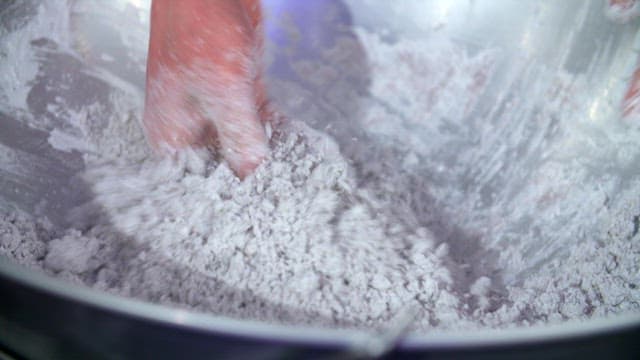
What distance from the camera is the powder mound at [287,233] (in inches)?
21.9

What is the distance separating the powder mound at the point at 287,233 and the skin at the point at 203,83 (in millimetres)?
29

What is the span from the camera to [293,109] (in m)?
0.85

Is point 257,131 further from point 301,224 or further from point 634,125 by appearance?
point 634,125

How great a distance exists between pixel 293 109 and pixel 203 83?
0.59ft

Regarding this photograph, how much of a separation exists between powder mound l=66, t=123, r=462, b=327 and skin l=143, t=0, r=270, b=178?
0.09 ft

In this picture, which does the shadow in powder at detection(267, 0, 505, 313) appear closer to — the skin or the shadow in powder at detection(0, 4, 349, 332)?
the skin

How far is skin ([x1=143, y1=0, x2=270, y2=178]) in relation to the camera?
686 millimetres

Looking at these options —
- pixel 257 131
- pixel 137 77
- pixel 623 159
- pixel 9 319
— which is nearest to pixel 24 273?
pixel 9 319

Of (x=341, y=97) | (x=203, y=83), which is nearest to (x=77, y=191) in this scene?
(x=203, y=83)

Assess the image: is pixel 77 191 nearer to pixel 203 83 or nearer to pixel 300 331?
pixel 203 83

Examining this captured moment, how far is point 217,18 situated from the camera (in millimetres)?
679

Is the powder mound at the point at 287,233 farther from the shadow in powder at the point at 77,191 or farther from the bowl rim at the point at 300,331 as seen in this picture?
the bowl rim at the point at 300,331

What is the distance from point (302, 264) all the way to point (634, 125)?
1.52 feet

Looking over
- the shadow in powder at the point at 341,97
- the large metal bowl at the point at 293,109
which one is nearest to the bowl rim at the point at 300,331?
the large metal bowl at the point at 293,109
